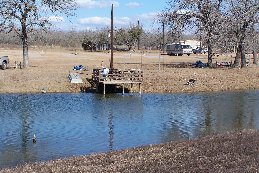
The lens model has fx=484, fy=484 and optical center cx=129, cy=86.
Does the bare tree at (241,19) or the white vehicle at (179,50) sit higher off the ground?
the bare tree at (241,19)

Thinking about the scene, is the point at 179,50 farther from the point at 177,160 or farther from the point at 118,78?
the point at 177,160

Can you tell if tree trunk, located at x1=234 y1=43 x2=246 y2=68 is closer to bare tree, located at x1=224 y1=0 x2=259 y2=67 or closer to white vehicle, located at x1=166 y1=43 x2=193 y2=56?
bare tree, located at x1=224 y1=0 x2=259 y2=67

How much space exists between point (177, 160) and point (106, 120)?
51.9ft

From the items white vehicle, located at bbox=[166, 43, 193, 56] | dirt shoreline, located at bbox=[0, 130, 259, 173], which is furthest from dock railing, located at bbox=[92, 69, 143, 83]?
white vehicle, located at bbox=[166, 43, 193, 56]

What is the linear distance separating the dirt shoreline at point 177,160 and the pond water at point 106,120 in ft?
12.1

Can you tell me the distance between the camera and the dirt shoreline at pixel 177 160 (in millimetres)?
14273

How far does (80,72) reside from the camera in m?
55.6

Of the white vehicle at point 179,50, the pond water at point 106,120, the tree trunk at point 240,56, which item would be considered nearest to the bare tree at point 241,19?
the tree trunk at point 240,56

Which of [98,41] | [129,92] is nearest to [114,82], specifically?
[129,92]

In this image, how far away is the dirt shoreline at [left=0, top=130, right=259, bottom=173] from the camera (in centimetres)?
1427

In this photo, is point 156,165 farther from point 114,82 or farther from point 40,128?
point 114,82

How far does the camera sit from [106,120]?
3123 centimetres

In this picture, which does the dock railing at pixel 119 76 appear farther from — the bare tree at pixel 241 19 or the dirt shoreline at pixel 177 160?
the dirt shoreline at pixel 177 160

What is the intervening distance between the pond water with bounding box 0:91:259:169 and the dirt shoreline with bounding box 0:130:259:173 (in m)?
3.68
